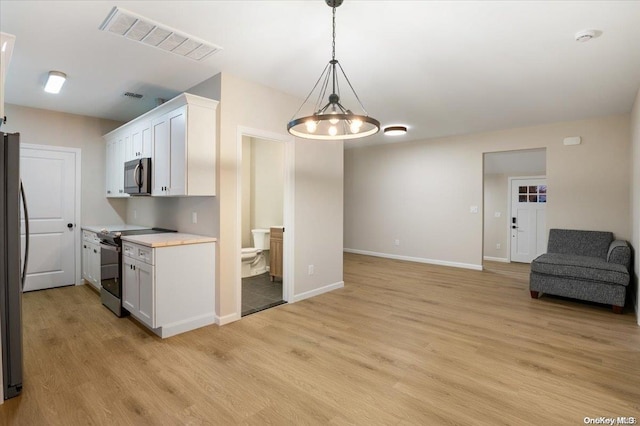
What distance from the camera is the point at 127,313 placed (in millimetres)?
3646

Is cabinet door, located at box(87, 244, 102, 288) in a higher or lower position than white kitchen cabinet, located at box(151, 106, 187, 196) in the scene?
lower

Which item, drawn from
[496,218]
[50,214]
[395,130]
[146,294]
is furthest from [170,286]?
[496,218]

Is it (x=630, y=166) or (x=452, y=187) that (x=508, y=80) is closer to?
(x=630, y=166)

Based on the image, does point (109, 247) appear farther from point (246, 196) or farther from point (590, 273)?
point (590, 273)

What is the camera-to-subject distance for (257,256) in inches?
221

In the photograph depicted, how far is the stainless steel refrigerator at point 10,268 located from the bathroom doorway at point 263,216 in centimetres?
270

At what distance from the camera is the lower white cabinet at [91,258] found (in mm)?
4328

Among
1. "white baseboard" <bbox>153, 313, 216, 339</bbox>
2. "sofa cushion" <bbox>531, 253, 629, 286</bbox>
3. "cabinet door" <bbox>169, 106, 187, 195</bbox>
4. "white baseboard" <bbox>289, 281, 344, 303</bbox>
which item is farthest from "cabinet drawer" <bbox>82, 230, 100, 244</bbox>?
"sofa cushion" <bbox>531, 253, 629, 286</bbox>

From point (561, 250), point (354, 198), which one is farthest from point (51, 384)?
point (354, 198)

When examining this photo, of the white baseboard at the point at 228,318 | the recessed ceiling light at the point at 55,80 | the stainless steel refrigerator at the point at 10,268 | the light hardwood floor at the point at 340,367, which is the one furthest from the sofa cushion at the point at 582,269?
the recessed ceiling light at the point at 55,80

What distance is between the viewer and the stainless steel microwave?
3814mm

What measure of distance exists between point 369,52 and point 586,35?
5.63 feet

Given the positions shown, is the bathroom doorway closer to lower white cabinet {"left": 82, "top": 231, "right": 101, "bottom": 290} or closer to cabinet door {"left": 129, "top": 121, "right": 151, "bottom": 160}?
cabinet door {"left": 129, "top": 121, "right": 151, "bottom": 160}

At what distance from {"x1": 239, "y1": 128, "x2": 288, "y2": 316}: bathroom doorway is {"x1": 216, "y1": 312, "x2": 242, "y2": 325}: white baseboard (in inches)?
44.6
